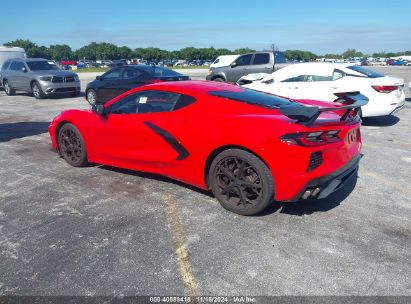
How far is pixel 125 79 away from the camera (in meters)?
12.0

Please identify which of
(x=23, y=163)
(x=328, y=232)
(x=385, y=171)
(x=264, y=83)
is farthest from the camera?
(x=264, y=83)

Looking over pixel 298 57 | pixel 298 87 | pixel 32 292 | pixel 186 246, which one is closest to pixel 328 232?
pixel 186 246

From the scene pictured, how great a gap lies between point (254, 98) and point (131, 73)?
8442 millimetres

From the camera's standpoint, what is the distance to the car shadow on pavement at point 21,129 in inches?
324

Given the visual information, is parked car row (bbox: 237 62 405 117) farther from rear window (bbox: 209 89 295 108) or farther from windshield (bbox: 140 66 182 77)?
rear window (bbox: 209 89 295 108)

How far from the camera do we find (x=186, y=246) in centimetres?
328

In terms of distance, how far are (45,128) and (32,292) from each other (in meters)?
7.10

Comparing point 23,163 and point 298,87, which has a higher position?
point 298,87

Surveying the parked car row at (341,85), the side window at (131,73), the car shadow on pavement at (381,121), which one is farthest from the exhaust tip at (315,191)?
the side window at (131,73)

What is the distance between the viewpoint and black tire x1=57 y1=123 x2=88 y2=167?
5418mm

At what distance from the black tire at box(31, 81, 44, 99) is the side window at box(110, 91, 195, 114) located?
12.0 metres

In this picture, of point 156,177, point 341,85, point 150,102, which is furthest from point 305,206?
point 341,85

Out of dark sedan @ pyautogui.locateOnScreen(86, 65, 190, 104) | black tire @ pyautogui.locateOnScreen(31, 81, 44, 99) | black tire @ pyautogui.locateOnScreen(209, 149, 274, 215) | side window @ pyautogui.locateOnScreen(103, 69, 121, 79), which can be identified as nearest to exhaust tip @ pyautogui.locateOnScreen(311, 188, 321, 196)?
black tire @ pyautogui.locateOnScreen(209, 149, 274, 215)

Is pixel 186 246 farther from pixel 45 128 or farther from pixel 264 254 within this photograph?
pixel 45 128
